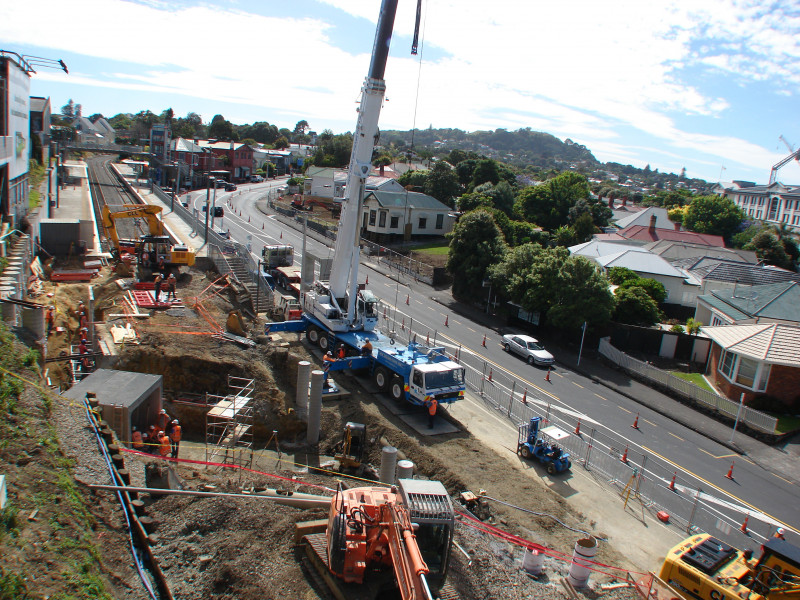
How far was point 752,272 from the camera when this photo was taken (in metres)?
42.4

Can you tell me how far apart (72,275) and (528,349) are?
87.1ft

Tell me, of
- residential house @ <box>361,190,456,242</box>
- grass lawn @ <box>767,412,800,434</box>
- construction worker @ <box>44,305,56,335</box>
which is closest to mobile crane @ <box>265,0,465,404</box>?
construction worker @ <box>44,305,56,335</box>

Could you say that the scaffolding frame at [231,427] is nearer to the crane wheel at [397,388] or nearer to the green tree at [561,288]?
the crane wheel at [397,388]

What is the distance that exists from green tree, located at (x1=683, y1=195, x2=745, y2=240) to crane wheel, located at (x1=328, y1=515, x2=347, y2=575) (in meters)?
82.6

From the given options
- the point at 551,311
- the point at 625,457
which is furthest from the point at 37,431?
the point at 551,311

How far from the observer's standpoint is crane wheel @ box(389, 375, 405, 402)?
23.0 meters

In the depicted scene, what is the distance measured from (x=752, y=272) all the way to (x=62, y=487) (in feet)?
153

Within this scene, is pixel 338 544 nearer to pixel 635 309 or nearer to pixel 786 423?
pixel 786 423

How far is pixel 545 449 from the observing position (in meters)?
20.5

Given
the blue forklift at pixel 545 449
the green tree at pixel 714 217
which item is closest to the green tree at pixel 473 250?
the blue forklift at pixel 545 449

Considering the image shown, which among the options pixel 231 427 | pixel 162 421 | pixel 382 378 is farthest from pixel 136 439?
pixel 382 378

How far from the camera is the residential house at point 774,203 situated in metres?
107

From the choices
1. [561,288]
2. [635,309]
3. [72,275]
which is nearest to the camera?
[72,275]

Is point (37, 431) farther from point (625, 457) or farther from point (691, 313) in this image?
point (691, 313)
